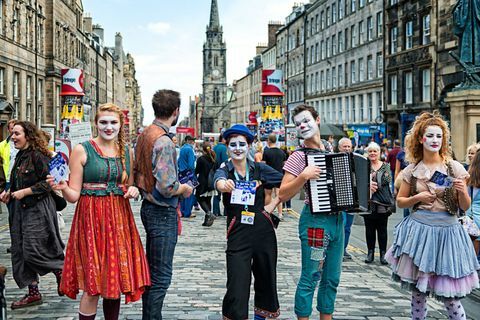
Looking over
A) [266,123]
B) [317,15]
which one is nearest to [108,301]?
[266,123]

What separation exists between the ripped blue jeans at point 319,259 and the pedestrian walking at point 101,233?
4.65 feet

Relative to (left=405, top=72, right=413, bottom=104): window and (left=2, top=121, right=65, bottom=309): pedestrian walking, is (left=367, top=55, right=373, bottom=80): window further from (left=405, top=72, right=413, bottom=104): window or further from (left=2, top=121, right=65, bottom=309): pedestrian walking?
(left=2, top=121, right=65, bottom=309): pedestrian walking

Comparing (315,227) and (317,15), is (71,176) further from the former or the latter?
(317,15)

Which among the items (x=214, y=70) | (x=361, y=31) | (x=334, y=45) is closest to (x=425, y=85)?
(x=361, y=31)

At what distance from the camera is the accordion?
5.45m

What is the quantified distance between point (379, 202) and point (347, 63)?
140 feet

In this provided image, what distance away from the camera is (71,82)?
25016mm

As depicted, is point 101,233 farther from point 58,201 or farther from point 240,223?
point 58,201

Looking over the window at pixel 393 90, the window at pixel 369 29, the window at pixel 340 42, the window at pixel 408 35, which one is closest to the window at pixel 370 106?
the window at pixel 369 29

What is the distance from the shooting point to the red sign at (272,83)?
Answer: 2569 cm

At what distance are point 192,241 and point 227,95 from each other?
5786 inches

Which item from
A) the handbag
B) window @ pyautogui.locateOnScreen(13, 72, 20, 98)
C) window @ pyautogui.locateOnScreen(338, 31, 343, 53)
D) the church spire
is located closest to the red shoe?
the handbag

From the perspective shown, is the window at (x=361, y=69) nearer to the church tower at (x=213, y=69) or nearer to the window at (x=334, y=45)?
the window at (x=334, y=45)

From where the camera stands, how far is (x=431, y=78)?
34000 mm
